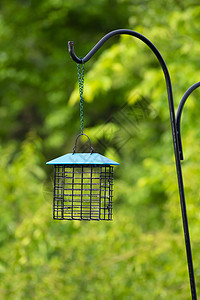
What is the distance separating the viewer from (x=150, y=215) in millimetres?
6609

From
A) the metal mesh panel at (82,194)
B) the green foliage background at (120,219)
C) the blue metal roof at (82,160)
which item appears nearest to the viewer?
the blue metal roof at (82,160)

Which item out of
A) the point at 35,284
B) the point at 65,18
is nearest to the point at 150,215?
the point at 35,284

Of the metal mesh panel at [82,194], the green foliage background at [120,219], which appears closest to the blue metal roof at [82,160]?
the metal mesh panel at [82,194]

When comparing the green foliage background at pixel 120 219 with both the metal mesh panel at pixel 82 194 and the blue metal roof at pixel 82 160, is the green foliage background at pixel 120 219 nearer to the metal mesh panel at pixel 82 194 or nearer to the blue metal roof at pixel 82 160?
the metal mesh panel at pixel 82 194

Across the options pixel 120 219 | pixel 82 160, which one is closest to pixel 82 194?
pixel 82 160

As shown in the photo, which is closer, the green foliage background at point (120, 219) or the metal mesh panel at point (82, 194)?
the metal mesh panel at point (82, 194)

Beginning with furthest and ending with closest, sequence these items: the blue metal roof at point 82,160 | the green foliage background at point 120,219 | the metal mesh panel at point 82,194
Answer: the green foliage background at point 120,219, the metal mesh panel at point 82,194, the blue metal roof at point 82,160

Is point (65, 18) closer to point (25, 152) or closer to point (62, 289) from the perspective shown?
point (25, 152)

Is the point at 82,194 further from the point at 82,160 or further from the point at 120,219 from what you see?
the point at 120,219

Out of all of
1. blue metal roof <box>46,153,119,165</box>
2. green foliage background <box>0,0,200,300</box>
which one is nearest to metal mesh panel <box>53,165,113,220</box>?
blue metal roof <box>46,153,119,165</box>

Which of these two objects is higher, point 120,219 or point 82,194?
point 120,219

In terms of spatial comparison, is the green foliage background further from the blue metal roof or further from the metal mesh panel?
the blue metal roof

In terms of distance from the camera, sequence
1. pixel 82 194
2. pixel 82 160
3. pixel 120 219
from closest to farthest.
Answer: pixel 82 160, pixel 82 194, pixel 120 219

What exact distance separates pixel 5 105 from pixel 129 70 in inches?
130
